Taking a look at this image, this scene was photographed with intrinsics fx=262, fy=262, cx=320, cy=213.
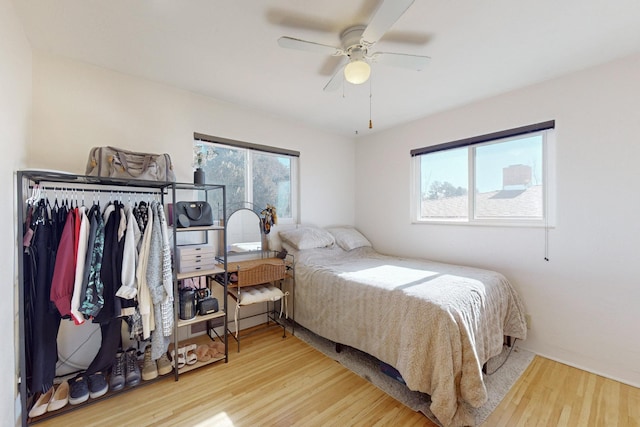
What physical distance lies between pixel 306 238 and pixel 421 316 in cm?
159

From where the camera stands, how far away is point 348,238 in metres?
3.46

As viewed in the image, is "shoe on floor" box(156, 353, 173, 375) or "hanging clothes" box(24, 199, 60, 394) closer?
"hanging clothes" box(24, 199, 60, 394)

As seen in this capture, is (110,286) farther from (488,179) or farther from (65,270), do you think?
(488,179)

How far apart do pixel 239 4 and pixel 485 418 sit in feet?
9.47

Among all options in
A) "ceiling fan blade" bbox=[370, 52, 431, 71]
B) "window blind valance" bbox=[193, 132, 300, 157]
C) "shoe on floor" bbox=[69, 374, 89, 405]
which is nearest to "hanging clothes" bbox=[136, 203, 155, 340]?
"shoe on floor" bbox=[69, 374, 89, 405]

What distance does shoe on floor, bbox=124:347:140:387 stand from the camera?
1.88m

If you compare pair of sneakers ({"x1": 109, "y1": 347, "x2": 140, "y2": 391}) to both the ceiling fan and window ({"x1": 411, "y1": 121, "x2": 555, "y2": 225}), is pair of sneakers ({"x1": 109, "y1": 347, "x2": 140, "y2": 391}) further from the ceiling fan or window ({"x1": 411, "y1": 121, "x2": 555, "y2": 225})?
window ({"x1": 411, "y1": 121, "x2": 555, "y2": 225})

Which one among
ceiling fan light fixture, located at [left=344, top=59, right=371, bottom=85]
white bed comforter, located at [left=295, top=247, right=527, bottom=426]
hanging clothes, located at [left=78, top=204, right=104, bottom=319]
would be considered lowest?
white bed comforter, located at [left=295, top=247, right=527, bottom=426]

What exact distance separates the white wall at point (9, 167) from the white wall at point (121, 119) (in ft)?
0.94

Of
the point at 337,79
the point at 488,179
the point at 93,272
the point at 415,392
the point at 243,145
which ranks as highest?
the point at 337,79

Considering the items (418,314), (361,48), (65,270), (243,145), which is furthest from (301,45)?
(65,270)

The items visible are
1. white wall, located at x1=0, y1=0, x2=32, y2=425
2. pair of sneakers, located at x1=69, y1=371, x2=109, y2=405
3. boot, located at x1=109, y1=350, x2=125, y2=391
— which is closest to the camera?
white wall, located at x1=0, y1=0, x2=32, y2=425

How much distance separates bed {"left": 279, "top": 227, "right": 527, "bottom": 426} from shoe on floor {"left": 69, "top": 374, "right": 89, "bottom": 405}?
168 cm

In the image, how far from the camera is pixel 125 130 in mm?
2229
